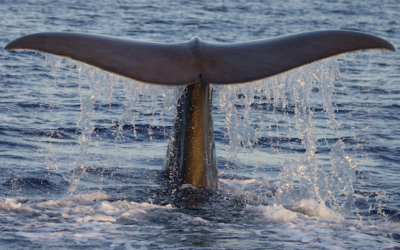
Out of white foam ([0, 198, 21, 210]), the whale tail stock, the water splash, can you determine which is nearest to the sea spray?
the water splash

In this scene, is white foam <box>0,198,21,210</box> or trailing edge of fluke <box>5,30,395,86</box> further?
white foam <box>0,198,21,210</box>

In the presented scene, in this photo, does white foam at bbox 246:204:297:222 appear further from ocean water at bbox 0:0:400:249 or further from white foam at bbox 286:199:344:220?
white foam at bbox 286:199:344:220

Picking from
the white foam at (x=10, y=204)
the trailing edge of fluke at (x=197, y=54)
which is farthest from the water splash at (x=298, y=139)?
the white foam at (x=10, y=204)

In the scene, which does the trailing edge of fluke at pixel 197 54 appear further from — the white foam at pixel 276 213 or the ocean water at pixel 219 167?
the white foam at pixel 276 213

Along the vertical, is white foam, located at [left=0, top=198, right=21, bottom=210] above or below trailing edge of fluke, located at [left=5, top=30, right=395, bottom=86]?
below

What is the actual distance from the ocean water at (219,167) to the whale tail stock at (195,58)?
0.95 feet

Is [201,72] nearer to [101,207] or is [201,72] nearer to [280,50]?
[280,50]

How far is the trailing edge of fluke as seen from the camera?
421cm

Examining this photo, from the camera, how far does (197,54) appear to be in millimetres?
4664

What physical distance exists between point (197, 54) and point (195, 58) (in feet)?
Answer: 0.19

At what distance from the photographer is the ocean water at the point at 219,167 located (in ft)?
15.3

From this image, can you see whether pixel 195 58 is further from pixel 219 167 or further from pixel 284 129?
pixel 284 129

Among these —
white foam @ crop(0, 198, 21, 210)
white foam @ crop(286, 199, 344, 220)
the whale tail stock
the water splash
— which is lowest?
white foam @ crop(286, 199, 344, 220)

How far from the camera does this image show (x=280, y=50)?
14.9ft
